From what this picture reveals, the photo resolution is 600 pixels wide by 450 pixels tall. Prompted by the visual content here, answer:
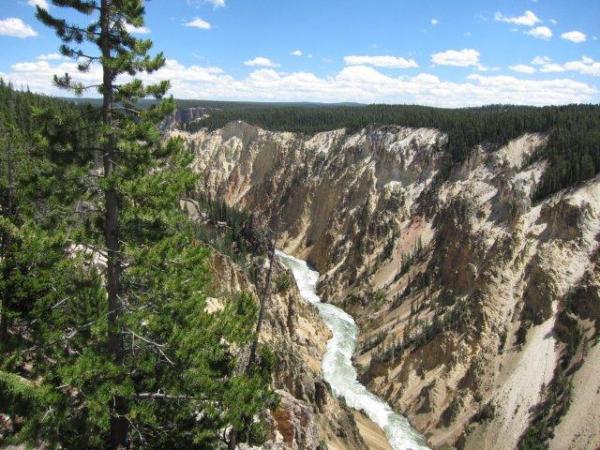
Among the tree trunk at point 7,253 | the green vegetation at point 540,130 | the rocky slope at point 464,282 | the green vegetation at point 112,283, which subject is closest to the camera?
the green vegetation at point 112,283

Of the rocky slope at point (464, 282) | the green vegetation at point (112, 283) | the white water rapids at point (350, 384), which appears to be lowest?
the white water rapids at point (350, 384)

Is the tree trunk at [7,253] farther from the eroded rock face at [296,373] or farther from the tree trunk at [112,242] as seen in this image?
the eroded rock face at [296,373]

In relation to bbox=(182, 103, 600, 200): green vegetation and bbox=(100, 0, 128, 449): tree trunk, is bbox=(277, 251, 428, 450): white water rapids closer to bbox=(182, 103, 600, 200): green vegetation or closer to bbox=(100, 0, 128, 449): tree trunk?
bbox=(182, 103, 600, 200): green vegetation

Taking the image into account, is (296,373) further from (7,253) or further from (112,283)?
(112,283)

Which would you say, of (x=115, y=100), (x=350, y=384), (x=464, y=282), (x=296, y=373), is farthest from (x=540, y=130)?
(x=115, y=100)

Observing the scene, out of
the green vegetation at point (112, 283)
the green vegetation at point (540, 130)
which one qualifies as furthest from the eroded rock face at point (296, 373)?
the green vegetation at point (540, 130)

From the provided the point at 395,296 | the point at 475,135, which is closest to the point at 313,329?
the point at 395,296
